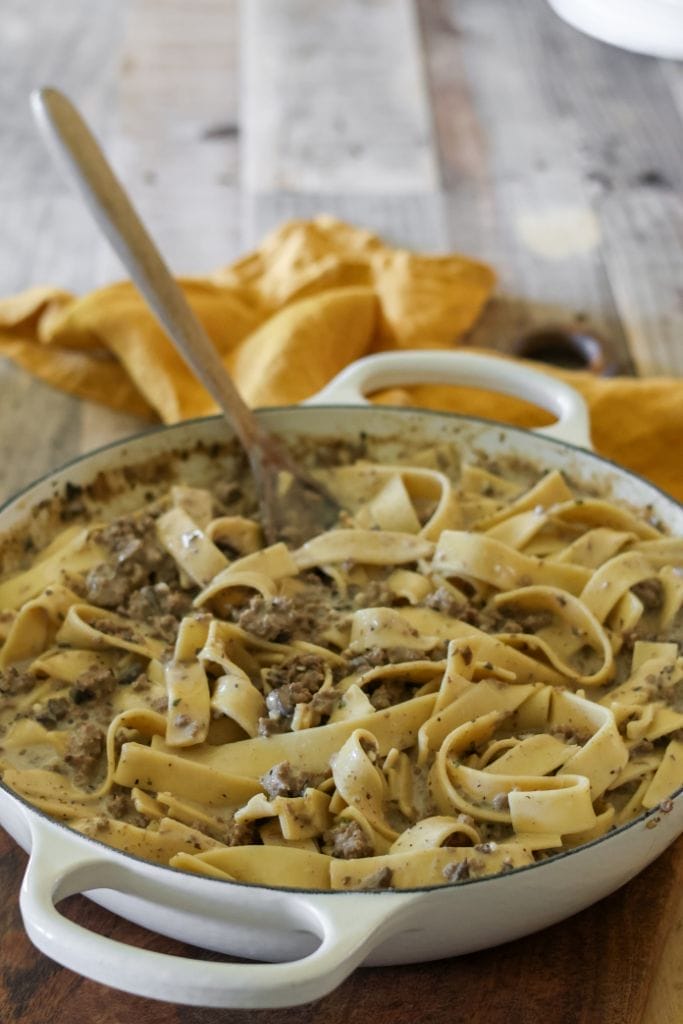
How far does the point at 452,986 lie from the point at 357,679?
1.49ft

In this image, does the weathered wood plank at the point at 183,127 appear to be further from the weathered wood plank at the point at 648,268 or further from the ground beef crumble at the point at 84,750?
the ground beef crumble at the point at 84,750

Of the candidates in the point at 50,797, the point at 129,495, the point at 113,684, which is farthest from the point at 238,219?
the point at 50,797

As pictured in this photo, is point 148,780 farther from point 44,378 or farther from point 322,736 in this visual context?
point 44,378

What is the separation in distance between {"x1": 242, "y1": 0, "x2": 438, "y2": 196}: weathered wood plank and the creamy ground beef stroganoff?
1.65 meters

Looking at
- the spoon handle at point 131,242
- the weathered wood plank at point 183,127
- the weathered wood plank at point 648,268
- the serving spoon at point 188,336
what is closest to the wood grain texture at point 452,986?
the serving spoon at point 188,336

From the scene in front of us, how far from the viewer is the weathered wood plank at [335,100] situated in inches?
151

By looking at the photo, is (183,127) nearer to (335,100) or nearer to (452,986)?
(335,100)

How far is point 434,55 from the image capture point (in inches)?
176

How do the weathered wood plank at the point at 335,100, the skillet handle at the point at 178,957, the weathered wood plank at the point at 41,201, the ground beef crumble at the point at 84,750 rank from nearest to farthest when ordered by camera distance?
the skillet handle at the point at 178,957 < the ground beef crumble at the point at 84,750 < the weathered wood plank at the point at 41,201 < the weathered wood plank at the point at 335,100

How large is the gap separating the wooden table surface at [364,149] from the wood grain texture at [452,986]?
47.7 inches

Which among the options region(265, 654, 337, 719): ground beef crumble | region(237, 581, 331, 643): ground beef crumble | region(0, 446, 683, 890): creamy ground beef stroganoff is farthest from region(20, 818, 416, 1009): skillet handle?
region(237, 581, 331, 643): ground beef crumble

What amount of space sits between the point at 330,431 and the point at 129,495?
0.39m

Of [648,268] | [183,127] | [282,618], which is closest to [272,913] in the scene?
[282,618]

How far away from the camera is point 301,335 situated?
2.91 metres
